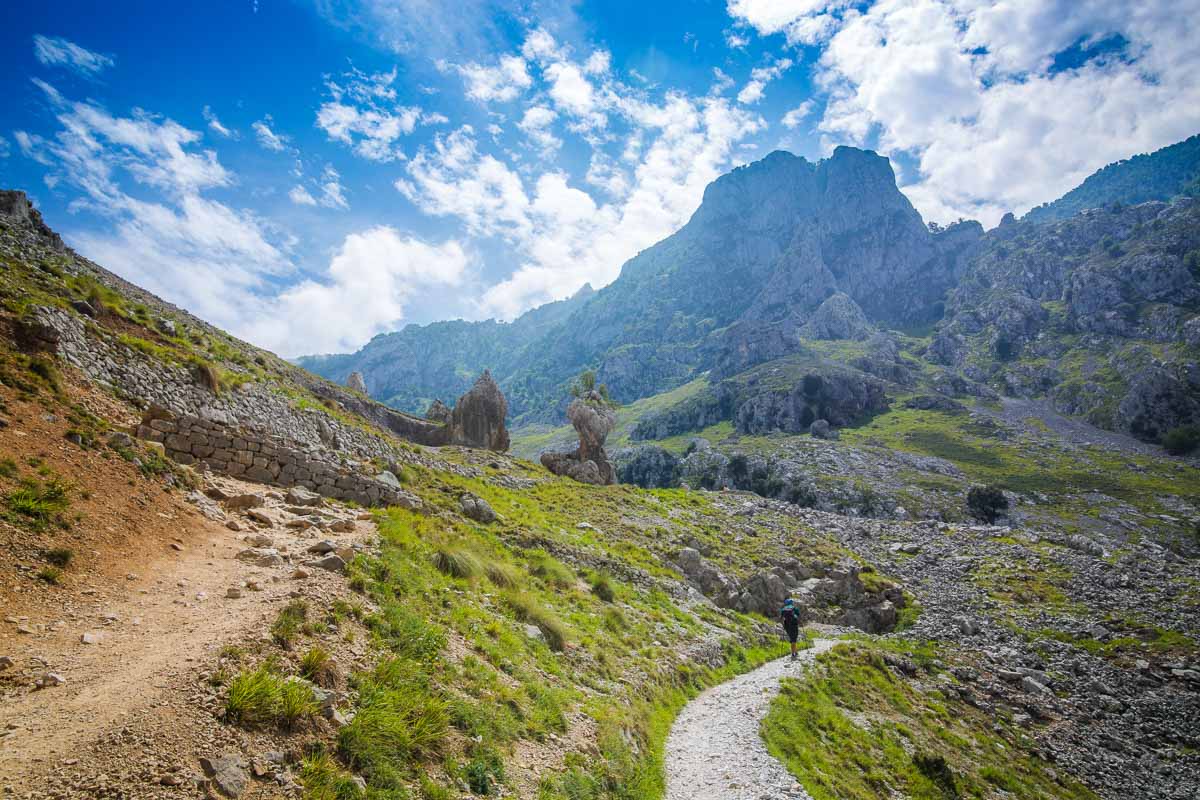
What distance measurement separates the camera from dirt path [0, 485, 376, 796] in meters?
5.98

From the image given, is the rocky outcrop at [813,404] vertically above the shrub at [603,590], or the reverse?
the rocky outcrop at [813,404]

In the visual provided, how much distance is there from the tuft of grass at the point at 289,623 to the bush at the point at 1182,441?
201536 mm

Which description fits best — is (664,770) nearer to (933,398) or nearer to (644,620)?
(644,620)

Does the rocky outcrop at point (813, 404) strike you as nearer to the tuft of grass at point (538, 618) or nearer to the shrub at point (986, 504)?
the shrub at point (986, 504)

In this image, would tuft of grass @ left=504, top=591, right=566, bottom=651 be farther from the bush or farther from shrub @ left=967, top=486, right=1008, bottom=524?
the bush

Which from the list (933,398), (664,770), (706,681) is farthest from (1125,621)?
(933,398)

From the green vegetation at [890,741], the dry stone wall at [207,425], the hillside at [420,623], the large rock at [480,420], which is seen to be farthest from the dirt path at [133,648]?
the large rock at [480,420]

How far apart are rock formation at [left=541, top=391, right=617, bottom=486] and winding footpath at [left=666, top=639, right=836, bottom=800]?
1759 inches

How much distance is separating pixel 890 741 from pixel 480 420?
5895 cm

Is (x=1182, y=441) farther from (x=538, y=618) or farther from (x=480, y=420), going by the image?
(x=538, y=618)

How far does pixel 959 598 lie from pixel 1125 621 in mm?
10137

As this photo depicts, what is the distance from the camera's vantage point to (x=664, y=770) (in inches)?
542

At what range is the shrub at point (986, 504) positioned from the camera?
316 ft

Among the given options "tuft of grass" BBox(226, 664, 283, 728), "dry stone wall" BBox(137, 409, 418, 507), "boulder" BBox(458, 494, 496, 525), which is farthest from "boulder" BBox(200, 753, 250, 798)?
"boulder" BBox(458, 494, 496, 525)
